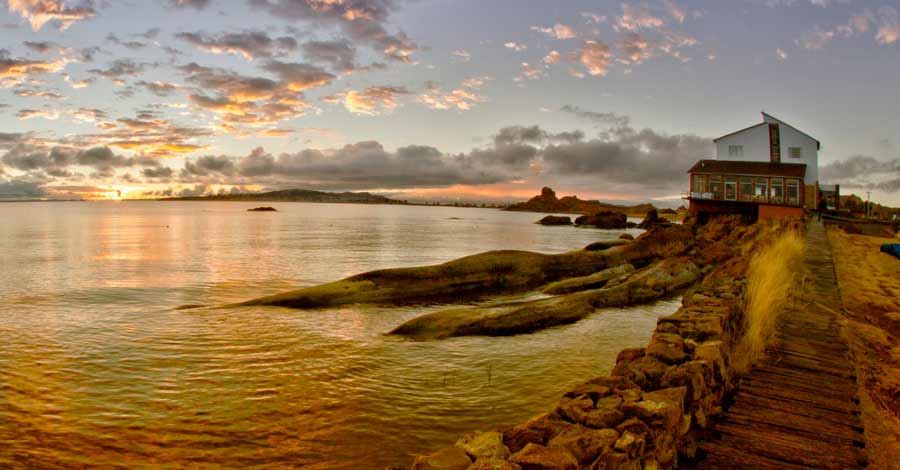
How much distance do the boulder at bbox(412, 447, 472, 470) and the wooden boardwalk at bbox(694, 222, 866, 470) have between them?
2.22 m

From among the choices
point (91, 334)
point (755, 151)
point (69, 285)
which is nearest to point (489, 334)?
point (91, 334)

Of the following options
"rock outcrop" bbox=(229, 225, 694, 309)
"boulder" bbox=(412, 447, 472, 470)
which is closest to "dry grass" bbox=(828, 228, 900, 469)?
"boulder" bbox=(412, 447, 472, 470)

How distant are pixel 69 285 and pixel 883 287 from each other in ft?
102

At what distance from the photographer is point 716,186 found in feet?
Result: 181

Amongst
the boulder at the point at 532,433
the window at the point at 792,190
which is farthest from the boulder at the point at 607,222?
the boulder at the point at 532,433

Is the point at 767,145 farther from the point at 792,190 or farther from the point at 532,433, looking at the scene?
the point at 532,433

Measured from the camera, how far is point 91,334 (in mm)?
14086

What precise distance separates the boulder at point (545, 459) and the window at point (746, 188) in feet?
194

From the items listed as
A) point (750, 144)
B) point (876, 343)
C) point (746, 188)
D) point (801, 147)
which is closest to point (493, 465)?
point (876, 343)

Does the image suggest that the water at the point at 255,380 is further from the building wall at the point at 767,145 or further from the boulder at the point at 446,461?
the building wall at the point at 767,145

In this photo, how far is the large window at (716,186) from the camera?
54.9 metres

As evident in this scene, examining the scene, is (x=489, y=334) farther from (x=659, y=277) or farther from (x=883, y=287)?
(x=883, y=287)

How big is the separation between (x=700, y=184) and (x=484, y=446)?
58620mm

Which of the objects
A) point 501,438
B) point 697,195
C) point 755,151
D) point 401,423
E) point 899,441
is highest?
point 755,151
